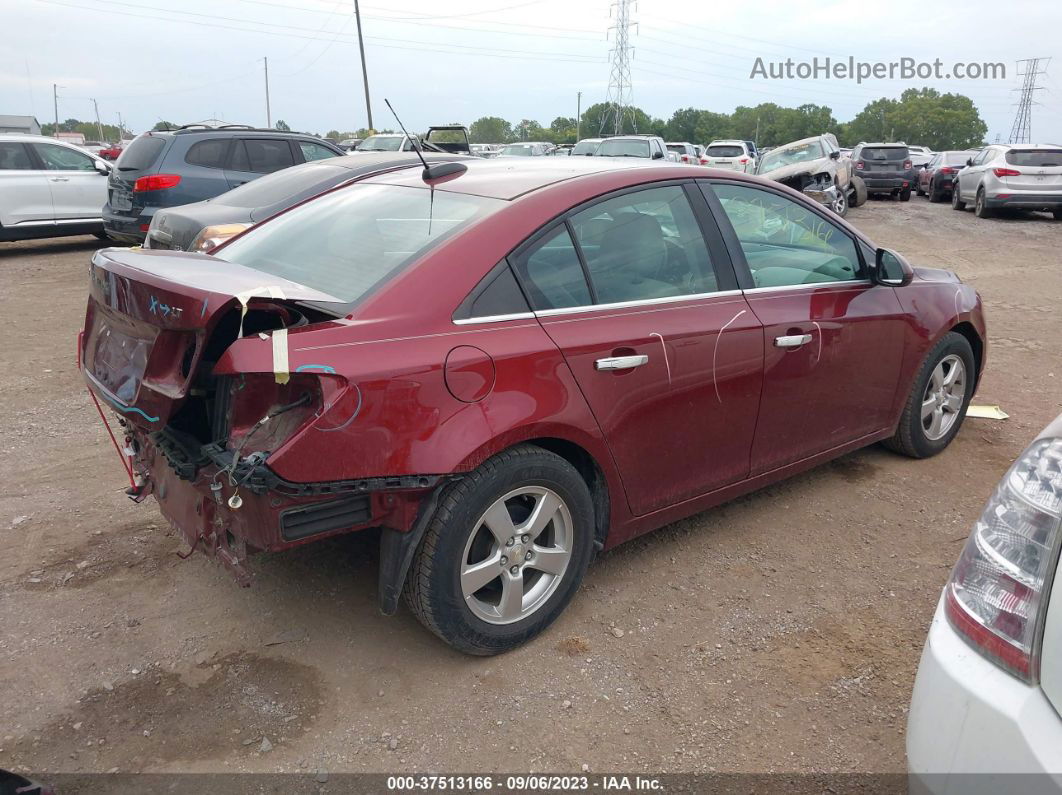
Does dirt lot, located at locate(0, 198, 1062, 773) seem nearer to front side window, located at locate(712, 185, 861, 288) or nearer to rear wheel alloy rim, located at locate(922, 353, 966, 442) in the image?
rear wheel alloy rim, located at locate(922, 353, 966, 442)

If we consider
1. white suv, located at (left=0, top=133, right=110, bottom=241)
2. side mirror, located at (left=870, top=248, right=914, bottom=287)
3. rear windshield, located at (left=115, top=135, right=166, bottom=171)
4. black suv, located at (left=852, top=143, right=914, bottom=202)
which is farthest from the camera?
black suv, located at (left=852, top=143, right=914, bottom=202)

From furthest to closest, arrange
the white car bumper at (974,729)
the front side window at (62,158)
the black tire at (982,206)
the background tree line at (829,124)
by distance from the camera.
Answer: the background tree line at (829,124) → the black tire at (982,206) → the front side window at (62,158) → the white car bumper at (974,729)

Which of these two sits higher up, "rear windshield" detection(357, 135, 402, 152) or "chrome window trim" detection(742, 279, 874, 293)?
"rear windshield" detection(357, 135, 402, 152)

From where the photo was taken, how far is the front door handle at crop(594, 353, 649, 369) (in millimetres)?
2911

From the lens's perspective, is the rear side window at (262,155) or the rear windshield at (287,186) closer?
the rear windshield at (287,186)

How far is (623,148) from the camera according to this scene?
56.7 ft

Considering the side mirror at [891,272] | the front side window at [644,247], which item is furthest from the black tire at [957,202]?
the front side window at [644,247]

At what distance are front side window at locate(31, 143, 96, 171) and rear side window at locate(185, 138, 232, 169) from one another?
3.86 metres

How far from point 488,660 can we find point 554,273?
1.39 meters

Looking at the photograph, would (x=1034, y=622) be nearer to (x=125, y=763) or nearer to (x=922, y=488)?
(x=125, y=763)

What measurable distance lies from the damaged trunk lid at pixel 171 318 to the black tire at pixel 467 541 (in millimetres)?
759

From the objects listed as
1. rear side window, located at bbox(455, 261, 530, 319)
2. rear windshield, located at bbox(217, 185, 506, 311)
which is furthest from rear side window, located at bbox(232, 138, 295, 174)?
rear side window, located at bbox(455, 261, 530, 319)

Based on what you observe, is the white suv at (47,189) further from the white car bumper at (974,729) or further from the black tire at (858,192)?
the black tire at (858,192)

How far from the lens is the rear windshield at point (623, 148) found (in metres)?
17.1
